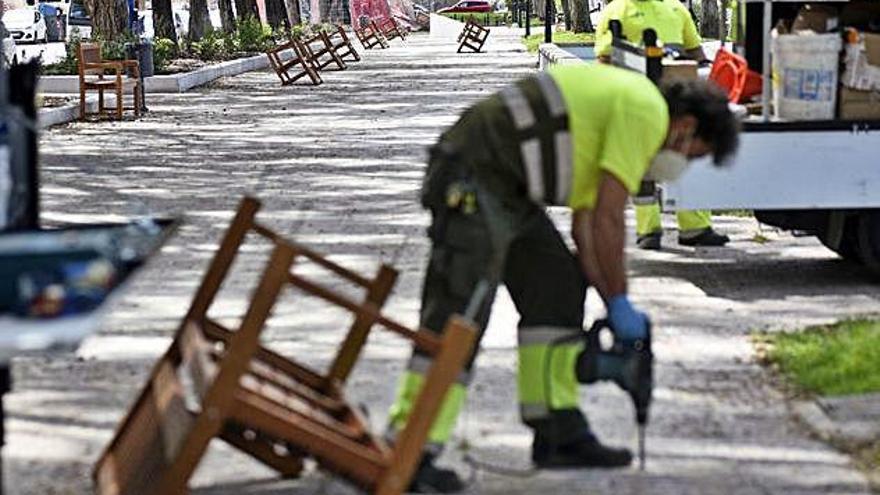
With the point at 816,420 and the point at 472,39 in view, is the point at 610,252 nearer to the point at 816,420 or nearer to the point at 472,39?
the point at 816,420

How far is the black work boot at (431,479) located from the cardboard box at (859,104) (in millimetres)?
5397

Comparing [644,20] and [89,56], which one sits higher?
[644,20]

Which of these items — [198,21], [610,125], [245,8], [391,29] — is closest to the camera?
[610,125]

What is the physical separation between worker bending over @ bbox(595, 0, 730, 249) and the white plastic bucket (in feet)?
5.27

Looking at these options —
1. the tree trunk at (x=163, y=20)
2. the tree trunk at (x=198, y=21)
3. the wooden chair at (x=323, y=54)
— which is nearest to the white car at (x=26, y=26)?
the tree trunk at (x=198, y=21)

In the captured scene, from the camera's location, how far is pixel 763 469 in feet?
25.5

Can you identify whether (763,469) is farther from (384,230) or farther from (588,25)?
(588,25)

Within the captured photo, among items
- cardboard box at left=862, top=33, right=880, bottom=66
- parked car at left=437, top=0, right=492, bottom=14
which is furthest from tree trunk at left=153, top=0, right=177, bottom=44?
parked car at left=437, top=0, right=492, bottom=14

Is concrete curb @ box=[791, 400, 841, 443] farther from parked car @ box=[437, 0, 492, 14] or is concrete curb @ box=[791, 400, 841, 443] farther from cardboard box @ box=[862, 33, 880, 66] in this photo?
parked car @ box=[437, 0, 492, 14]

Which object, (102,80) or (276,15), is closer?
(102,80)

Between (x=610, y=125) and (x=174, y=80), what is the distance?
1035 inches

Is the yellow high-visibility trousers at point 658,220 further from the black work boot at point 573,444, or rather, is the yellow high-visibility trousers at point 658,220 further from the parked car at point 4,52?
the black work boot at point 573,444

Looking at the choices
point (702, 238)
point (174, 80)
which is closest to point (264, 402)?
point (702, 238)

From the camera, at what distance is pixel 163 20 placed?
4084 cm
